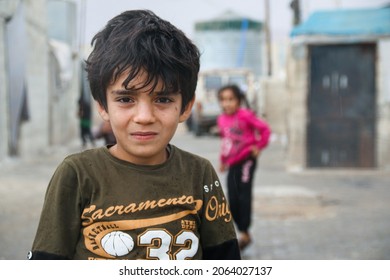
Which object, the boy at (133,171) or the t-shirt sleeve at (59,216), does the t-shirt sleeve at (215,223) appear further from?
the t-shirt sleeve at (59,216)

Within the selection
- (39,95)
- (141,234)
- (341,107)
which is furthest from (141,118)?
(341,107)

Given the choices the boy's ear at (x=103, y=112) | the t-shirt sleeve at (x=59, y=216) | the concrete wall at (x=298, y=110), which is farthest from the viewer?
the concrete wall at (x=298, y=110)

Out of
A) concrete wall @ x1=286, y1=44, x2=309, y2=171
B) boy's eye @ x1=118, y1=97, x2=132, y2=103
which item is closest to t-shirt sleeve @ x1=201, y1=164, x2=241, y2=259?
boy's eye @ x1=118, y1=97, x2=132, y2=103

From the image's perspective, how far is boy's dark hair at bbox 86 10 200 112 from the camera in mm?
1433

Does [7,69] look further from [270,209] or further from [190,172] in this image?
[190,172]

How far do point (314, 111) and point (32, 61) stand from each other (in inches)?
130

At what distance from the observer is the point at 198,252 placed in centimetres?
157

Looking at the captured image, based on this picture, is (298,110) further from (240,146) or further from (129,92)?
(129,92)

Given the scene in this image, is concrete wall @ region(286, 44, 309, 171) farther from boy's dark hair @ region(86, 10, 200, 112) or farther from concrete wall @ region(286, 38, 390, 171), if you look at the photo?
boy's dark hair @ region(86, 10, 200, 112)

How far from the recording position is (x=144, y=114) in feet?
4.76

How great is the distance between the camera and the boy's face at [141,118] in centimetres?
146

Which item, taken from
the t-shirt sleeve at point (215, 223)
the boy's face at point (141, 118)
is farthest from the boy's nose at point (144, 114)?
the t-shirt sleeve at point (215, 223)

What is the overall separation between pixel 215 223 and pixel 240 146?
94.9 inches
